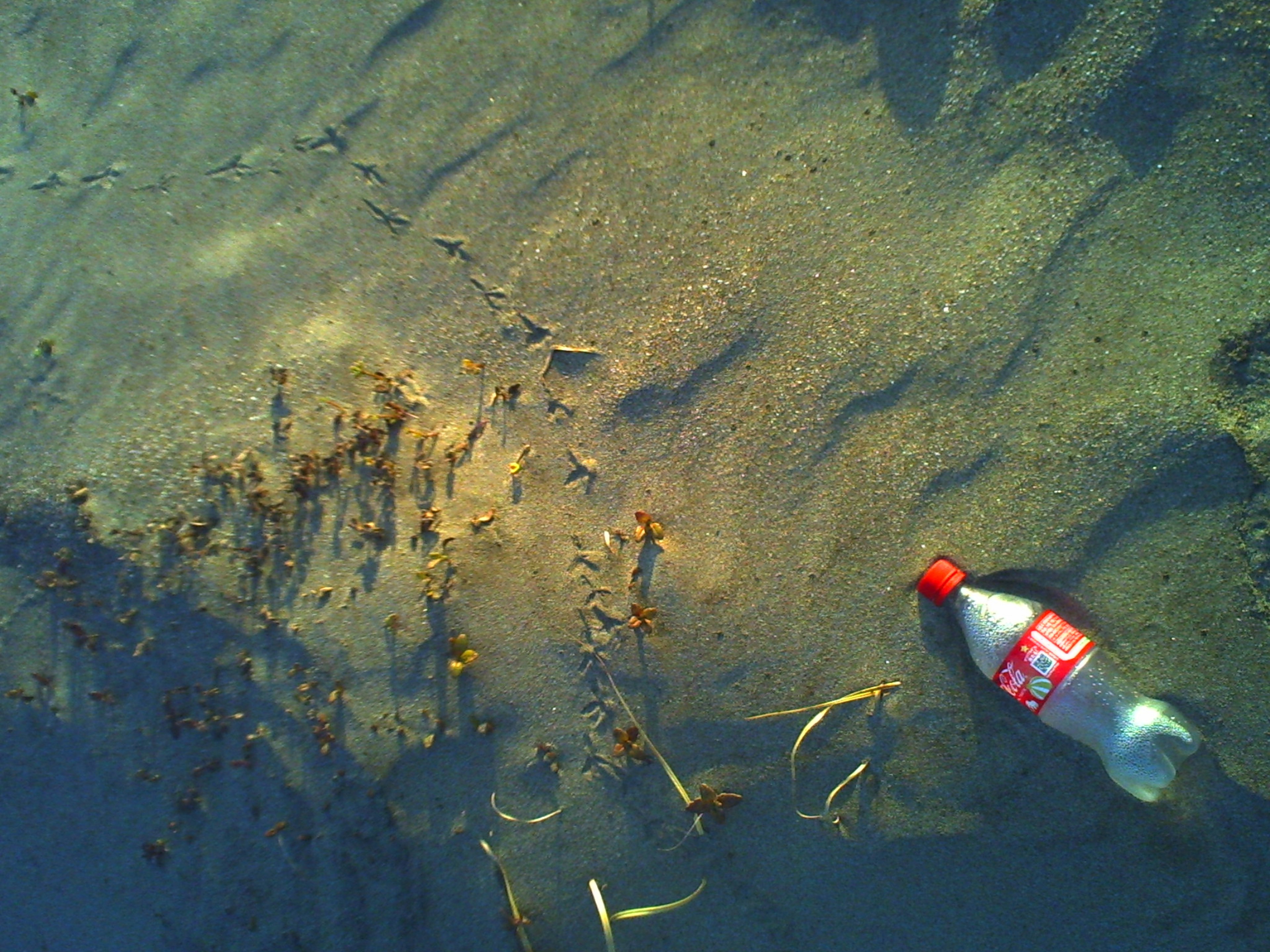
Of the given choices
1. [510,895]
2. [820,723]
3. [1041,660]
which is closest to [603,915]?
[510,895]

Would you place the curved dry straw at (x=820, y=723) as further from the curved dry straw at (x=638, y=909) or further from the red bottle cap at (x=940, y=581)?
the curved dry straw at (x=638, y=909)

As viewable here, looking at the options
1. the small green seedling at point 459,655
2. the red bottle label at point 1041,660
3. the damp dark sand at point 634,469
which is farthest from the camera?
the small green seedling at point 459,655

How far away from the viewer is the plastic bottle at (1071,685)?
93.4 inches

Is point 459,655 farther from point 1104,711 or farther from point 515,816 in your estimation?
point 1104,711

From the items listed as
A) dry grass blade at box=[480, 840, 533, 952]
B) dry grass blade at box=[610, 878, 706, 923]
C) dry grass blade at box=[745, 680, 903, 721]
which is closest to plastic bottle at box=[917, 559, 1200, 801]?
dry grass blade at box=[745, 680, 903, 721]

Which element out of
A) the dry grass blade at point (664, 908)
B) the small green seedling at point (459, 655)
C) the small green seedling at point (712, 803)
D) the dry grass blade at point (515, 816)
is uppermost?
the small green seedling at point (459, 655)

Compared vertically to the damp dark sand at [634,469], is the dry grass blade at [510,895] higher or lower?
lower

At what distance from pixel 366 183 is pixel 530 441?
1.14 metres

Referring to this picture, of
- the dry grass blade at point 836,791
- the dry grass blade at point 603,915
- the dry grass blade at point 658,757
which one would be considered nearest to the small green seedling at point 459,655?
the dry grass blade at point 658,757

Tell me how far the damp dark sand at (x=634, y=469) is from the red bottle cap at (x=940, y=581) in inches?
3.6

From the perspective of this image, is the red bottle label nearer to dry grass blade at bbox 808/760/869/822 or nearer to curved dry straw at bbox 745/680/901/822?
curved dry straw at bbox 745/680/901/822

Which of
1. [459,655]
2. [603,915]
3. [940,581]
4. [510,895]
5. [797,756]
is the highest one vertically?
[940,581]

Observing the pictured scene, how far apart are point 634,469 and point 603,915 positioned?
1519 millimetres

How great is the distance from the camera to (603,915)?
256cm
